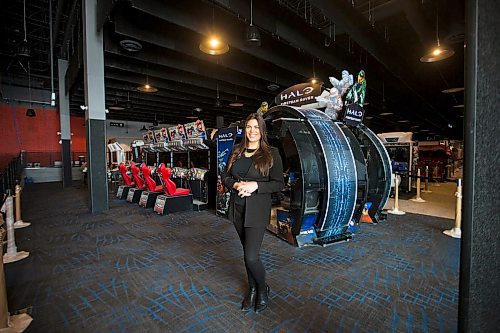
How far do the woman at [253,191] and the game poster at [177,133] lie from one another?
529 centimetres

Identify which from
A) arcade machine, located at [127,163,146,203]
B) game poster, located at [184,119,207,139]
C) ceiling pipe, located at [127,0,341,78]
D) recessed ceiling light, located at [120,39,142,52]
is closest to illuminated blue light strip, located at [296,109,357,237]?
ceiling pipe, located at [127,0,341,78]

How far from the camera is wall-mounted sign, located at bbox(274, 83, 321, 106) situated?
5086 millimetres

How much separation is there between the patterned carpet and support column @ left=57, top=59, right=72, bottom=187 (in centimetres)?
769

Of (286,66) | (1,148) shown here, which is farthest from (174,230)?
(1,148)

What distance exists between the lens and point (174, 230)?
181 inches

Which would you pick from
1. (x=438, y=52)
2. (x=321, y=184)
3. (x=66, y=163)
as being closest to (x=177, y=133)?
(x=321, y=184)

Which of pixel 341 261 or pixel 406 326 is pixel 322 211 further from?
pixel 406 326

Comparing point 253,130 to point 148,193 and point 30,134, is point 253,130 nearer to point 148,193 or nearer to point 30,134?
point 148,193

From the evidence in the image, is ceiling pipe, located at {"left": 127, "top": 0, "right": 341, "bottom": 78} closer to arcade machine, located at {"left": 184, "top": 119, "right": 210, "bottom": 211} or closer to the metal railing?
arcade machine, located at {"left": 184, "top": 119, "right": 210, "bottom": 211}

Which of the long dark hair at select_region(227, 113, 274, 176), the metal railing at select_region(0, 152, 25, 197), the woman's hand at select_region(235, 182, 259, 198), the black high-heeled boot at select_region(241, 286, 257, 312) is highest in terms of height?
the long dark hair at select_region(227, 113, 274, 176)

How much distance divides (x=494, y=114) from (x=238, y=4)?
190 inches

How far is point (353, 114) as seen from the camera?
4559 mm

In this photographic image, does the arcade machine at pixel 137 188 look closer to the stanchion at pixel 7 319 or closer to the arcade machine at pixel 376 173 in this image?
the stanchion at pixel 7 319

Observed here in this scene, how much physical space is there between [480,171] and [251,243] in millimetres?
1634
